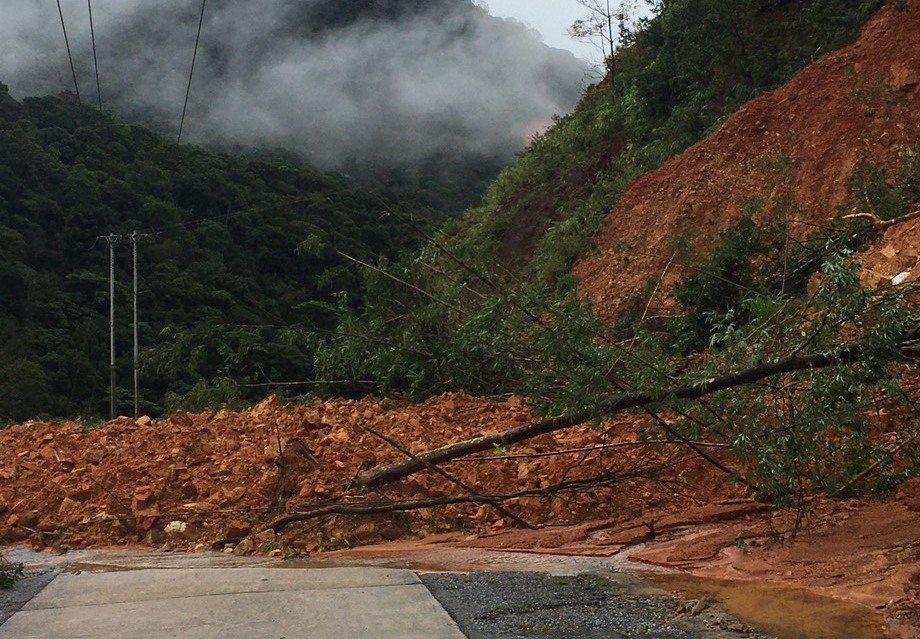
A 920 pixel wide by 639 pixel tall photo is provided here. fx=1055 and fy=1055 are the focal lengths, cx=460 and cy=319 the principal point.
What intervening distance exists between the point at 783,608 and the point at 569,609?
0.98 m

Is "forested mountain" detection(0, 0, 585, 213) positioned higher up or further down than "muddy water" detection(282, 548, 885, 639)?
higher up

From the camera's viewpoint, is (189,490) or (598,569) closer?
(598,569)

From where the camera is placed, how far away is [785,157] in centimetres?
1593

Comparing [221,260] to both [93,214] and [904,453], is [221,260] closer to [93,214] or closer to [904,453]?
[93,214]

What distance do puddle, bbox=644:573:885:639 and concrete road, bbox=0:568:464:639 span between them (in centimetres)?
131

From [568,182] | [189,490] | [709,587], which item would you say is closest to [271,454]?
[189,490]

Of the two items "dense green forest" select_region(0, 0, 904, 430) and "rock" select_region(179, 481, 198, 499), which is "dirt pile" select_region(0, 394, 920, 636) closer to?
"rock" select_region(179, 481, 198, 499)

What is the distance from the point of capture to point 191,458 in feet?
29.6

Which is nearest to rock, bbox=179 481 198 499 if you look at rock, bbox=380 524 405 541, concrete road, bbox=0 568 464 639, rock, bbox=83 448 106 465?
rock, bbox=83 448 106 465

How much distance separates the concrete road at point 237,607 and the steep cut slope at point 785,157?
9144 mm

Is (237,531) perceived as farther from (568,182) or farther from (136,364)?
(136,364)

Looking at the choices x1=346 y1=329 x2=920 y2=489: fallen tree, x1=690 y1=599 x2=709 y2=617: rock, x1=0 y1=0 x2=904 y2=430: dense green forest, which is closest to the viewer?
x1=690 y1=599 x2=709 y2=617: rock

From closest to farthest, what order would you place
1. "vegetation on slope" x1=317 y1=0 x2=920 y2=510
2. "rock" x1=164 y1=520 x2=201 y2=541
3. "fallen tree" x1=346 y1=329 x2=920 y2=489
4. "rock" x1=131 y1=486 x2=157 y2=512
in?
"fallen tree" x1=346 y1=329 x2=920 y2=489, "vegetation on slope" x1=317 y1=0 x2=920 y2=510, "rock" x1=164 y1=520 x2=201 y2=541, "rock" x1=131 y1=486 x2=157 y2=512

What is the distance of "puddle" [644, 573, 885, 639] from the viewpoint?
14.5ft
